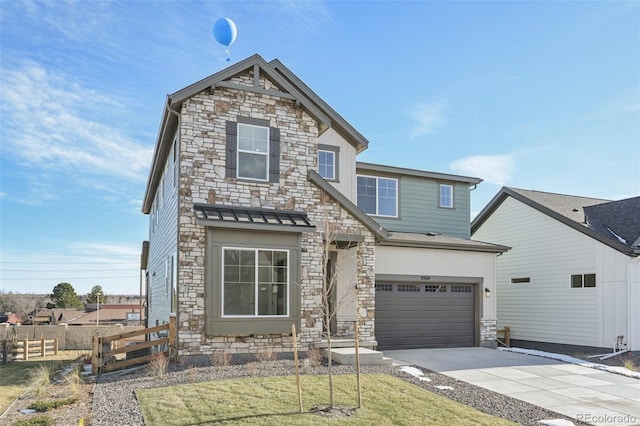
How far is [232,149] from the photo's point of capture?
481 inches

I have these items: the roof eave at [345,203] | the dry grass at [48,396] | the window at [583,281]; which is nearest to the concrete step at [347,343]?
the roof eave at [345,203]

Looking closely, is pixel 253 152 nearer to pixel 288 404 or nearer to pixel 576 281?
pixel 288 404

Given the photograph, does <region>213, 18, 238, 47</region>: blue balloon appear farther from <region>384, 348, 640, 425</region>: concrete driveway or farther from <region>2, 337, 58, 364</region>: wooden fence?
<region>2, 337, 58, 364</region>: wooden fence

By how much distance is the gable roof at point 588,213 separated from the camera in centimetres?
1577

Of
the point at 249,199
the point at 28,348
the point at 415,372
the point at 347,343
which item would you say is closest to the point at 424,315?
the point at 347,343

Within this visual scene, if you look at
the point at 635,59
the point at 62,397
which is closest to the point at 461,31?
the point at 635,59

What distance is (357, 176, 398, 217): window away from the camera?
16922 millimetres

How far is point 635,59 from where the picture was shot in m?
14.8

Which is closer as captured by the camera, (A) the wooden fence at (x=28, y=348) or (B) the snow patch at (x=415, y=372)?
(B) the snow patch at (x=415, y=372)

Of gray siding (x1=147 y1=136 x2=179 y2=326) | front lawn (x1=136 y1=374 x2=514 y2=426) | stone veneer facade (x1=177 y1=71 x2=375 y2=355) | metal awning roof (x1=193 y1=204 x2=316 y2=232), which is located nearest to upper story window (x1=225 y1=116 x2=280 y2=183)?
stone veneer facade (x1=177 y1=71 x2=375 y2=355)

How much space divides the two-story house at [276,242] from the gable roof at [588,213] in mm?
3791

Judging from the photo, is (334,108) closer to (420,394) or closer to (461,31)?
(461,31)

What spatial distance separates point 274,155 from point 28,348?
16.1m

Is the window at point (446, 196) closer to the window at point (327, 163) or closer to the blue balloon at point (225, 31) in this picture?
the window at point (327, 163)
